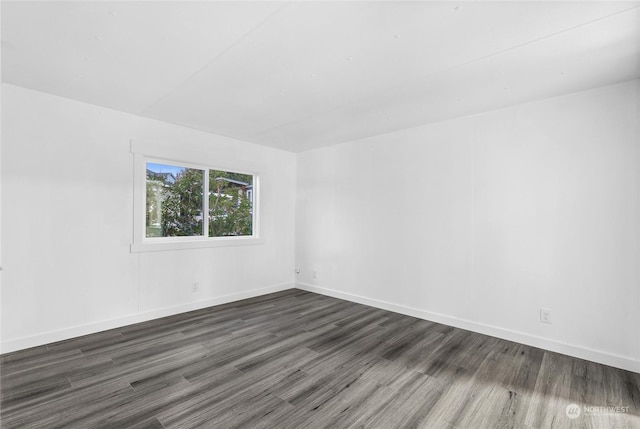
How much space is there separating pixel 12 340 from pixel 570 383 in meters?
4.84

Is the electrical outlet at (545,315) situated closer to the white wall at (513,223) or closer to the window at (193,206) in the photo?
the white wall at (513,223)

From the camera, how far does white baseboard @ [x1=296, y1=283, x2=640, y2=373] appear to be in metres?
2.53

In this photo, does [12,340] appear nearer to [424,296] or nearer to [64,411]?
[64,411]

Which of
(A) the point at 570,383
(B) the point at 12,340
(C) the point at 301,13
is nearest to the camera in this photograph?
(C) the point at 301,13

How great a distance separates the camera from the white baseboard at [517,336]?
2.53 metres

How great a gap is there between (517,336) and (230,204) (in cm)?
408

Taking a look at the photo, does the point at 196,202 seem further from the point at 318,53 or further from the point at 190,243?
the point at 318,53

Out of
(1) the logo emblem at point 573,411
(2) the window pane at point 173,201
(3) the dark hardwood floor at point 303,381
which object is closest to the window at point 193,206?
(2) the window pane at point 173,201

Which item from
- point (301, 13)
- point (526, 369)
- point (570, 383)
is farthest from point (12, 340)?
point (570, 383)

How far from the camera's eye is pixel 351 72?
96.5 inches

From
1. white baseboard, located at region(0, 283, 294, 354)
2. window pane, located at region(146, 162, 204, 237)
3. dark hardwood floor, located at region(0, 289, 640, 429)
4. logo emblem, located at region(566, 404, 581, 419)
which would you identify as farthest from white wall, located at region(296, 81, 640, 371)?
window pane, located at region(146, 162, 204, 237)

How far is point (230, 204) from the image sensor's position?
4.64 meters

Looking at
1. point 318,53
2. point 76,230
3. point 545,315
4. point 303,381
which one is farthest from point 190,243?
point 545,315

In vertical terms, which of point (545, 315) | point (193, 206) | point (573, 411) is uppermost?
point (193, 206)
